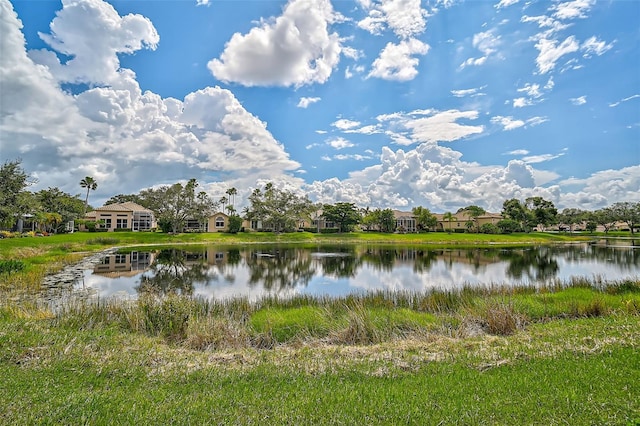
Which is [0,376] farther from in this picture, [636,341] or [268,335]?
[636,341]

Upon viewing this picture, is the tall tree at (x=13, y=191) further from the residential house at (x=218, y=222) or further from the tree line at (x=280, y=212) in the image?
the residential house at (x=218, y=222)

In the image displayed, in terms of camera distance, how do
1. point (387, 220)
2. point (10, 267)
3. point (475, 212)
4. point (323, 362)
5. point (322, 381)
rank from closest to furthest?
point (322, 381)
point (323, 362)
point (10, 267)
point (387, 220)
point (475, 212)

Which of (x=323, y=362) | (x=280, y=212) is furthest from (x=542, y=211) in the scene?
(x=323, y=362)

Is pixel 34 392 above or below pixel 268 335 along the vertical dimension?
above

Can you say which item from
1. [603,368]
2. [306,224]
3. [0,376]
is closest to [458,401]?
[603,368]

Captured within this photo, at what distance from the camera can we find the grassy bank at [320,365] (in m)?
4.29

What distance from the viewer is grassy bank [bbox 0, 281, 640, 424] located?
4.29 meters

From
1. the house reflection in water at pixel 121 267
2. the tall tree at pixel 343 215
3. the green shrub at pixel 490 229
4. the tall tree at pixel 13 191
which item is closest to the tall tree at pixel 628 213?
the green shrub at pixel 490 229

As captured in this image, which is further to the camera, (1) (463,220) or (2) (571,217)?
(2) (571,217)

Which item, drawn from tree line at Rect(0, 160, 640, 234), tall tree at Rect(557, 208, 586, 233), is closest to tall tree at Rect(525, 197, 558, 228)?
tree line at Rect(0, 160, 640, 234)

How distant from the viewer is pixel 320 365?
641cm

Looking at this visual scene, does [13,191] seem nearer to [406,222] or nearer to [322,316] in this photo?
[322,316]

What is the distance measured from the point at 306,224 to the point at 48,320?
7016 centimetres

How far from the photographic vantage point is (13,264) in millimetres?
17594
